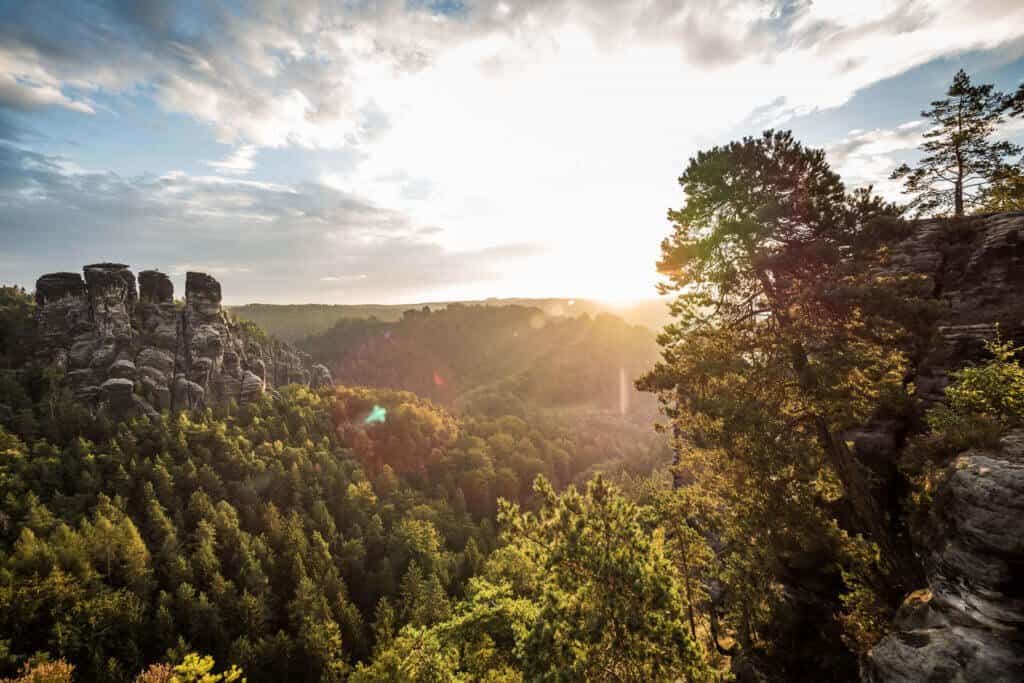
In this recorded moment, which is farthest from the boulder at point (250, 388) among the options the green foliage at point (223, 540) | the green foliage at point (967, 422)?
the green foliage at point (967, 422)

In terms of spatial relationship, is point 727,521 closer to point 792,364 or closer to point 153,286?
point 792,364

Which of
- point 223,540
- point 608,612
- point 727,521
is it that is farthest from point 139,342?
point 727,521

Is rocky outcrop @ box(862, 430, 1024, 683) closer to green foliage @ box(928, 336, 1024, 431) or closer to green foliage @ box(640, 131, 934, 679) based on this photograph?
green foliage @ box(928, 336, 1024, 431)

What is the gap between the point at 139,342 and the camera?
79000 mm

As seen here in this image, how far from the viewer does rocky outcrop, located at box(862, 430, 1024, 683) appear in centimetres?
778

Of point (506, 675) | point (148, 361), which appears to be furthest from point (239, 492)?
point (506, 675)

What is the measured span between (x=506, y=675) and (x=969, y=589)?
15373mm

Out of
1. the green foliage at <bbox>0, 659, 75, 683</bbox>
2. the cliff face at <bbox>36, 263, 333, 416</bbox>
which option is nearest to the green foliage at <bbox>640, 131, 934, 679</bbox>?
the green foliage at <bbox>0, 659, 75, 683</bbox>

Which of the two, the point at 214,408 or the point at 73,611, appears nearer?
the point at 73,611

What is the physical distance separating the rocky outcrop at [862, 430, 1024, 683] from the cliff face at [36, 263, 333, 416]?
9427 cm

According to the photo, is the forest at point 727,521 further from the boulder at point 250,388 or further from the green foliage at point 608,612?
the boulder at point 250,388

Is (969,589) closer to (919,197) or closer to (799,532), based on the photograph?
(799,532)

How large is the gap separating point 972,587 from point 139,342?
4314 inches

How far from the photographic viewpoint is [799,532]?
1305cm
